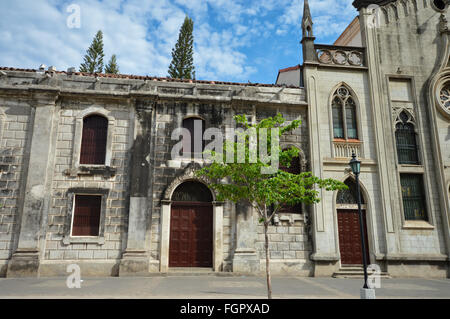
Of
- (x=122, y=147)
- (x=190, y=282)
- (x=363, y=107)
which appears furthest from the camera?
(x=363, y=107)

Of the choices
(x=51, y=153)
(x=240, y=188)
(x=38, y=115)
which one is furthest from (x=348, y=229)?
(x=38, y=115)

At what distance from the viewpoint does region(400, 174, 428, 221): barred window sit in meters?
15.1

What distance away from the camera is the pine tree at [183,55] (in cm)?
2848

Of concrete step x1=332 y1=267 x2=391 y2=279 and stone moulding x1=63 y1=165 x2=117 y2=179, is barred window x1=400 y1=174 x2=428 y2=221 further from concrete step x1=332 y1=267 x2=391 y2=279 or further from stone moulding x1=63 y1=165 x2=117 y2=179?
stone moulding x1=63 y1=165 x2=117 y2=179

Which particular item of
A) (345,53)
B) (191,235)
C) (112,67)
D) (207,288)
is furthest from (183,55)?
(207,288)

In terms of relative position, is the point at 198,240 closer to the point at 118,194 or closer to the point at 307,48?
the point at 118,194

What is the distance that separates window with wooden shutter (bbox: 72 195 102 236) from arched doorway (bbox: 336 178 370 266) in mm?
10841

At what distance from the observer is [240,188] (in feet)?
31.0

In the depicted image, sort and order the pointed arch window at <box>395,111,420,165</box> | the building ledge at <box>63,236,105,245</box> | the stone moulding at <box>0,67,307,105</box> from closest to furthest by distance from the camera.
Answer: the building ledge at <box>63,236,105,245</box> → the stone moulding at <box>0,67,307,105</box> → the pointed arch window at <box>395,111,420,165</box>

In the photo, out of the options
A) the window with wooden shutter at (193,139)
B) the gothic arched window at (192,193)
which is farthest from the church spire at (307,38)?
the gothic arched window at (192,193)

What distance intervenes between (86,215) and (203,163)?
548 centimetres

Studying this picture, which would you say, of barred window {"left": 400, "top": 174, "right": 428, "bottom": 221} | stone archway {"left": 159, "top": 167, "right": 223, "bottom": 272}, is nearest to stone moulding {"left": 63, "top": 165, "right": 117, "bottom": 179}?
stone archway {"left": 159, "top": 167, "right": 223, "bottom": 272}

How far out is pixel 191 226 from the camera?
14.0 metres

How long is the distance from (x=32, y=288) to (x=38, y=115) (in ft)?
24.6
